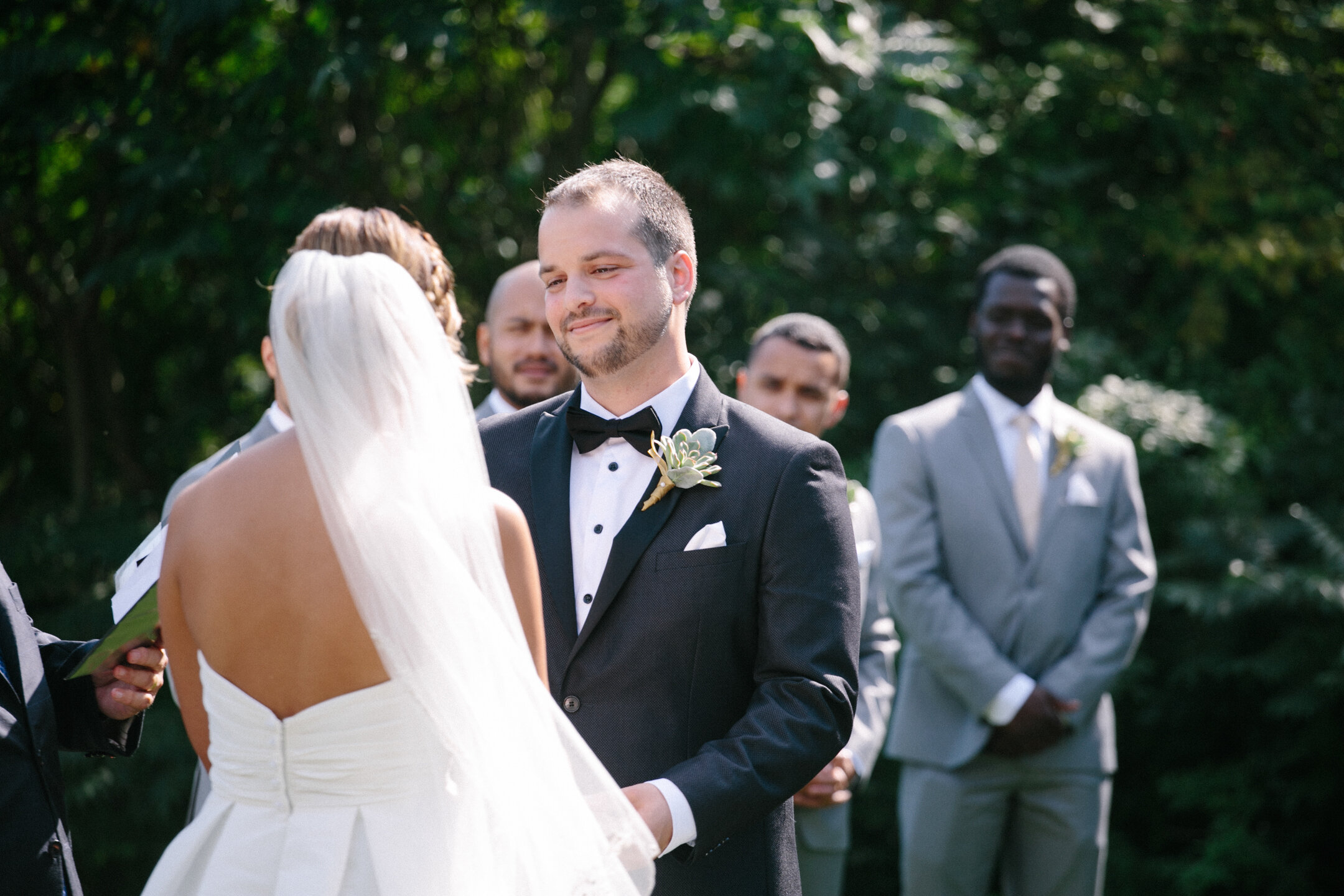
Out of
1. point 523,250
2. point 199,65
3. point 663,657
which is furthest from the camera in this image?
point 523,250

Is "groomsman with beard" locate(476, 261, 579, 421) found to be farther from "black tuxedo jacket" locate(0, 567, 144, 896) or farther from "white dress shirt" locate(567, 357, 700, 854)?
"black tuxedo jacket" locate(0, 567, 144, 896)

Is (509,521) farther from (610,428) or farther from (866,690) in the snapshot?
(866,690)

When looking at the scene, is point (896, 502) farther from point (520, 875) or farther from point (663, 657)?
point (520, 875)

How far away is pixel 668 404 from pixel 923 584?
203cm

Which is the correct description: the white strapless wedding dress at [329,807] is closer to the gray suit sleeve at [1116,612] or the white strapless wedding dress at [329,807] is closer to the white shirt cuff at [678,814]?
the white shirt cuff at [678,814]

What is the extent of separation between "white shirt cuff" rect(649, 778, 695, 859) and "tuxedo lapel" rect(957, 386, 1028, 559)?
2.46 meters

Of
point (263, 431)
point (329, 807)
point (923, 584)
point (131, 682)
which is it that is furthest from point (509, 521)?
point (923, 584)

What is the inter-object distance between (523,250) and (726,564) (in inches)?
193

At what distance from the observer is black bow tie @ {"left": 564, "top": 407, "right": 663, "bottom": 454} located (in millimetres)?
2527

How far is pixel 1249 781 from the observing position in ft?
21.2

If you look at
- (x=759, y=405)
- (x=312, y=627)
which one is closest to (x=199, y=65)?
(x=759, y=405)

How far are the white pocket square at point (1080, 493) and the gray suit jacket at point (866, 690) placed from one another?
784 millimetres

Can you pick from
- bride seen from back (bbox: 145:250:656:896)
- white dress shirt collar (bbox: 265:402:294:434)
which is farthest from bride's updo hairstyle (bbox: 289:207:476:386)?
bride seen from back (bbox: 145:250:656:896)

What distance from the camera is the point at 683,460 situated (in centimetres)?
243
